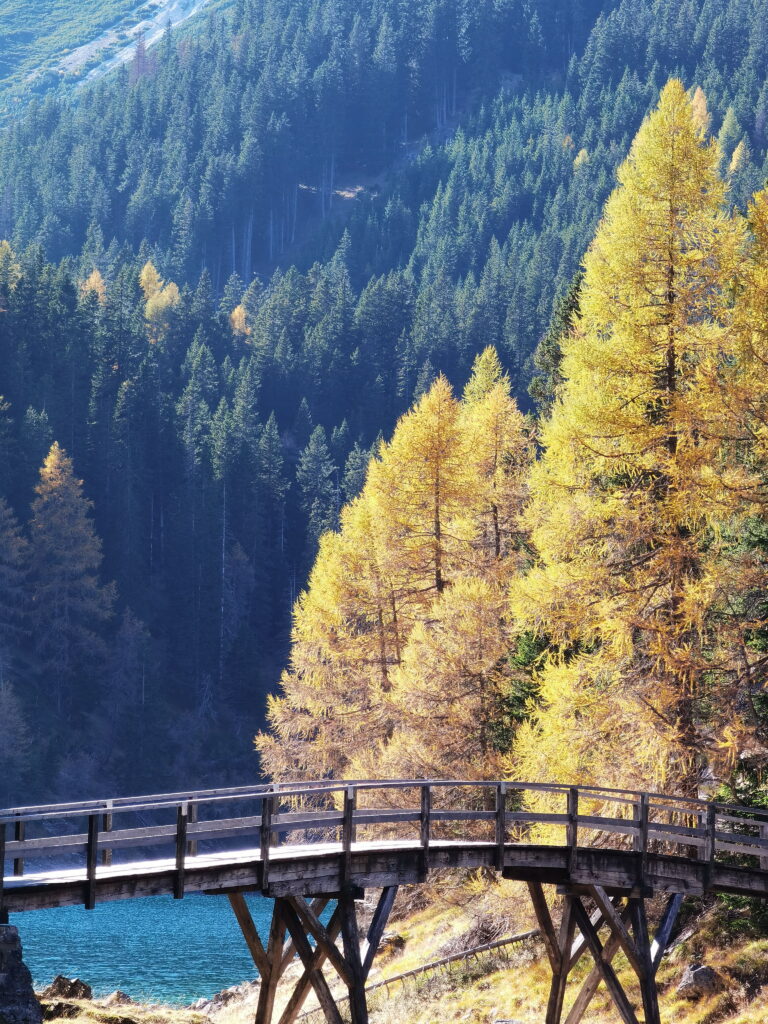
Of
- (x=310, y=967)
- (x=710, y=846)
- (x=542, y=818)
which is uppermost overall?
(x=542, y=818)

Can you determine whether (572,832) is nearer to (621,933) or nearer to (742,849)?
(621,933)

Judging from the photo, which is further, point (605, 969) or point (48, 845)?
point (605, 969)

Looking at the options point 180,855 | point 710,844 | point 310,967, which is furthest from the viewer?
point 710,844

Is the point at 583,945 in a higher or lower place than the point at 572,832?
lower

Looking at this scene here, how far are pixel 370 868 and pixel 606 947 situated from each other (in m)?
3.98

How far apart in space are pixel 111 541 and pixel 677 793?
75.5 meters

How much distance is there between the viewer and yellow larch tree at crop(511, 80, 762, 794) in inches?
810

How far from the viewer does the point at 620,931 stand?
61.7 feet

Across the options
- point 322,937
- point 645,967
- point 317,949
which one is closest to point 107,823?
point 322,937

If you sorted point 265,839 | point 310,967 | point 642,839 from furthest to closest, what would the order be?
point 642,839 < point 310,967 < point 265,839

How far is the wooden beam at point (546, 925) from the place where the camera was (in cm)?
1922

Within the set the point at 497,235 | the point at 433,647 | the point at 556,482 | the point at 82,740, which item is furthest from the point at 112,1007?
the point at 497,235

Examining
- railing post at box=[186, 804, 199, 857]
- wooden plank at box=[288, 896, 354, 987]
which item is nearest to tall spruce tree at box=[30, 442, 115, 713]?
railing post at box=[186, 804, 199, 857]

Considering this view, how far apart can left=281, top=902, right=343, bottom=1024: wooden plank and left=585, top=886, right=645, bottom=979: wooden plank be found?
4.21m
